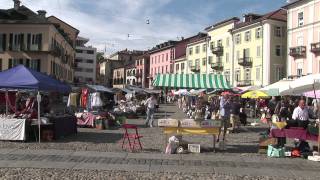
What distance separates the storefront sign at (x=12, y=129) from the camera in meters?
16.9

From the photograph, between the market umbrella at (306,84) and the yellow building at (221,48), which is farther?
the yellow building at (221,48)

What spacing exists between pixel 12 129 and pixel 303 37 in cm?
4795

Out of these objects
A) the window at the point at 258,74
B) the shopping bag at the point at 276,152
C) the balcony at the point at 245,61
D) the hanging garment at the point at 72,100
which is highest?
the balcony at the point at 245,61

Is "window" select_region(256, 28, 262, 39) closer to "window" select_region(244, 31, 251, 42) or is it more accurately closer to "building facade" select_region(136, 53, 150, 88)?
"window" select_region(244, 31, 251, 42)

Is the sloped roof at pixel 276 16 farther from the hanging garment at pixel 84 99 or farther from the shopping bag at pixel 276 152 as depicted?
the shopping bag at pixel 276 152

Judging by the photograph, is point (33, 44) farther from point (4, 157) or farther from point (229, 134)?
point (4, 157)

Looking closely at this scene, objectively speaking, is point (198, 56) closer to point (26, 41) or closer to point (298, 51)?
point (298, 51)

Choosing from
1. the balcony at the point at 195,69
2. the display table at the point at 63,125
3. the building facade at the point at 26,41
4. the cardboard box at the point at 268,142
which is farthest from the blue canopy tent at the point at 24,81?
the balcony at the point at 195,69

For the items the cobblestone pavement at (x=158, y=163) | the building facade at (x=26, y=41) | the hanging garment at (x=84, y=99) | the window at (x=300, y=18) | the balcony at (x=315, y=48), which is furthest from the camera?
the building facade at (x=26, y=41)

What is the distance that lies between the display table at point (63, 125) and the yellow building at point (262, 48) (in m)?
50.0

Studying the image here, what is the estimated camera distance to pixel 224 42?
81688mm

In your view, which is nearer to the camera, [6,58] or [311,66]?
[311,66]

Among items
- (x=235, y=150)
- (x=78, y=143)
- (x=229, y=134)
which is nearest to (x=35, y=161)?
(x=78, y=143)

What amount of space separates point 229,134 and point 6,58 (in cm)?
4538
